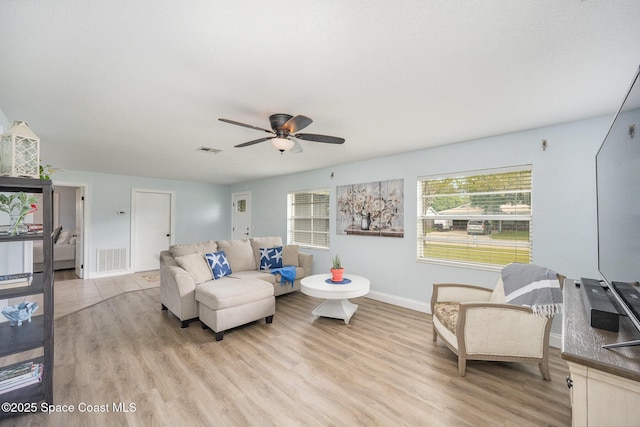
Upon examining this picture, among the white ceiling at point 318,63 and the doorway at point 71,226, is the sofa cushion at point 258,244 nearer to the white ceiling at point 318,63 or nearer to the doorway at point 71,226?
the white ceiling at point 318,63

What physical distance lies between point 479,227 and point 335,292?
6.45ft

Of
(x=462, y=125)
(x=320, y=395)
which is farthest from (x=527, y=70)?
(x=320, y=395)

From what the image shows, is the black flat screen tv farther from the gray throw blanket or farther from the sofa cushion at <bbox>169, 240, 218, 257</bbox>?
the sofa cushion at <bbox>169, 240, 218, 257</bbox>

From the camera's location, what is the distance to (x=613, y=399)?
1.05m

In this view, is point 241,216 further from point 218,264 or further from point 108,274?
point 218,264

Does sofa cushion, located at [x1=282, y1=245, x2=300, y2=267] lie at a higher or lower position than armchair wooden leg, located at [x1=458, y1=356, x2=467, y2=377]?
higher

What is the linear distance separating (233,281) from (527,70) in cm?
349

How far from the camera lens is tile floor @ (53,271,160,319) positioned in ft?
12.8

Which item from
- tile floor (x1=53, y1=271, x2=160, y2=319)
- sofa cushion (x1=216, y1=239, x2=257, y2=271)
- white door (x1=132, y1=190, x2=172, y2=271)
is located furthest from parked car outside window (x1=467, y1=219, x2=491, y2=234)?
white door (x1=132, y1=190, x2=172, y2=271)

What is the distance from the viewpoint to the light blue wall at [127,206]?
551 cm

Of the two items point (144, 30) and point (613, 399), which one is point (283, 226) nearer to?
→ point (144, 30)

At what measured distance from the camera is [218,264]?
3627mm

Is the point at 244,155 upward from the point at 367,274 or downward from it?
upward

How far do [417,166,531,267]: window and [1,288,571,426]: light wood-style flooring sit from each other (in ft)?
3.45
